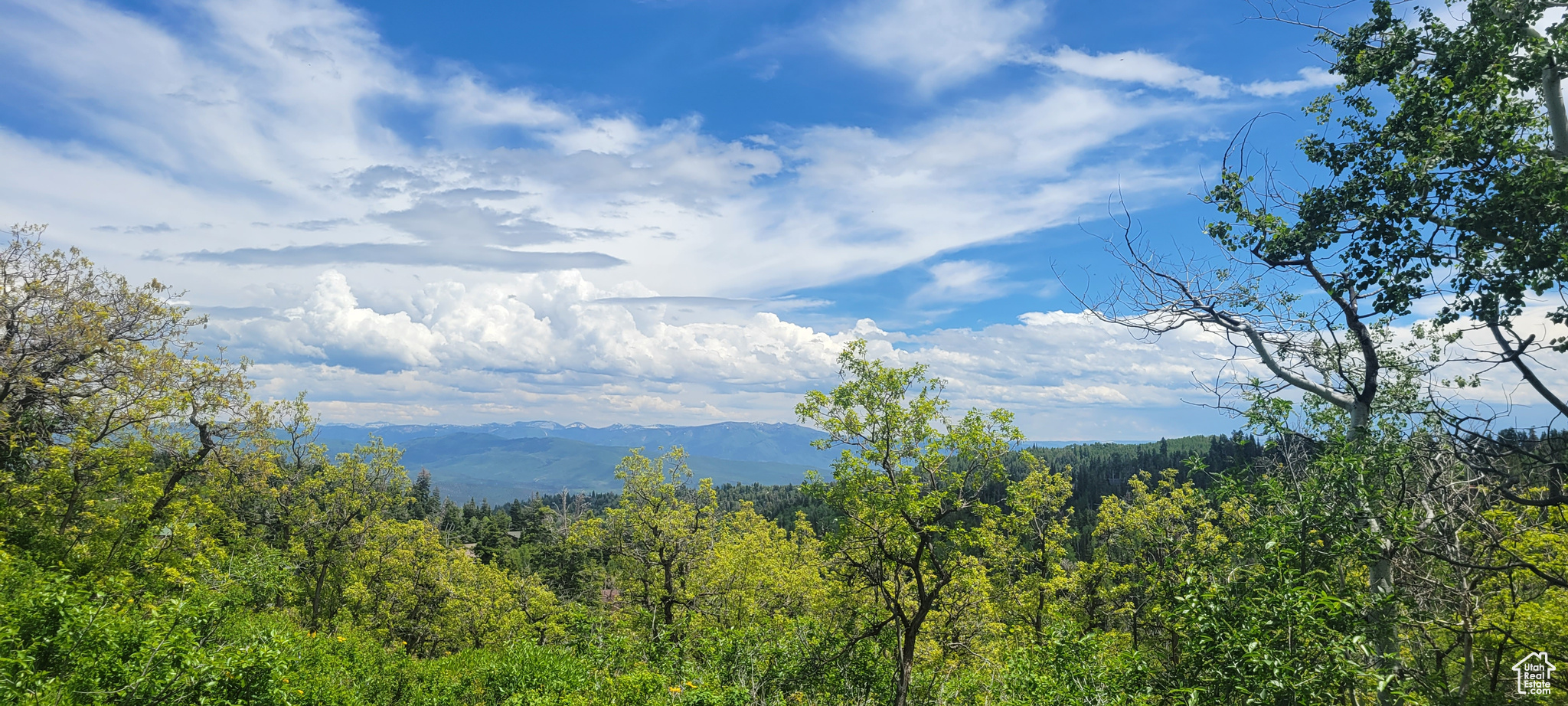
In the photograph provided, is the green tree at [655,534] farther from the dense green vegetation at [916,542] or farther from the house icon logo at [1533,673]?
the house icon logo at [1533,673]

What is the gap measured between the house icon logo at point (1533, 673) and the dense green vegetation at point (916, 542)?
0.37 m

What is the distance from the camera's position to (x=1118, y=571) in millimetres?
30375

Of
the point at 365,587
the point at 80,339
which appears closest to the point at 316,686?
the point at 80,339

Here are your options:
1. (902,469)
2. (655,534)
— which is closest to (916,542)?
(902,469)

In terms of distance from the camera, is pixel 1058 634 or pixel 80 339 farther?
pixel 80 339

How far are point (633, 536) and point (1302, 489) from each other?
1104 inches

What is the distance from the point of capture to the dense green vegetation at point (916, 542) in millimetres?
7574

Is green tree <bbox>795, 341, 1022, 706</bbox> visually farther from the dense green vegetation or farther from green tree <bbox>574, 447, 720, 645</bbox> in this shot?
green tree <bbox>574, 447, 720, 645</bbox>

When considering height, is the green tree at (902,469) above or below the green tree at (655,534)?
above

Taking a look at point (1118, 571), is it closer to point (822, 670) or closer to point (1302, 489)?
point (822, 670)

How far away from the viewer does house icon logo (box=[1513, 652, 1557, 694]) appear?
9234 millimetres

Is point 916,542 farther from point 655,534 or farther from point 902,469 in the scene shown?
point 655,534

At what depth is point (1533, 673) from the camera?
38.3ft

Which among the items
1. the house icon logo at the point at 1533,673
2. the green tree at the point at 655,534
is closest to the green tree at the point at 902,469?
the house icon logo at the point at 1533,673
